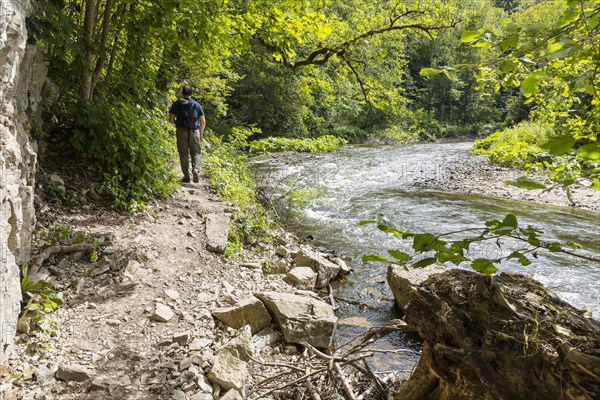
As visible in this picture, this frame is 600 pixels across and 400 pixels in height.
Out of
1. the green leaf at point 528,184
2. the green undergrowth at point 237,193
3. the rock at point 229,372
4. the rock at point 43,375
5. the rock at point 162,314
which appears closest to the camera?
the green leaf at point 528,184

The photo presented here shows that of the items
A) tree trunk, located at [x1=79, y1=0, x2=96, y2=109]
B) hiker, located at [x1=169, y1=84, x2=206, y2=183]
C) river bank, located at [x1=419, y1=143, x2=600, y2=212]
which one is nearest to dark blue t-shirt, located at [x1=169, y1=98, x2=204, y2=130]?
hiker, located at [x1=169, y1=84, x2=206, y2=183]

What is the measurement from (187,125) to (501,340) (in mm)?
7351

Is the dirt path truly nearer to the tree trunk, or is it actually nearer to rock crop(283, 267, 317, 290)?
rock crop(283, 267, 317, 290)

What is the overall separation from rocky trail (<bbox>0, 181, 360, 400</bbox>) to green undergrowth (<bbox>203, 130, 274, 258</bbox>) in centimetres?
54

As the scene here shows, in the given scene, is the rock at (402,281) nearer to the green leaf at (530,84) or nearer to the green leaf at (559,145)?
the green leaf at (530,84)

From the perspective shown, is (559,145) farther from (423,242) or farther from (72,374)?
(72,374)

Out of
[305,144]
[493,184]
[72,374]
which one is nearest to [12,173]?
[72,374]

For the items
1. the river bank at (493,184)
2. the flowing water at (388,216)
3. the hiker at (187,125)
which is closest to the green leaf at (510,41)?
the flowing water at (388,216)

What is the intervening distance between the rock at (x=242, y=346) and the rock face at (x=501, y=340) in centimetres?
174

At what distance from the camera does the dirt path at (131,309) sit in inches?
119

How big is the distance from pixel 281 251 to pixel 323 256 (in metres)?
→ 0.88

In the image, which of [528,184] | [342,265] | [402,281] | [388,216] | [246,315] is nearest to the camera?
[528,184]

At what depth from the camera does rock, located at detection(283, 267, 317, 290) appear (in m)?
5.83

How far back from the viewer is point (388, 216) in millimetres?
10242
